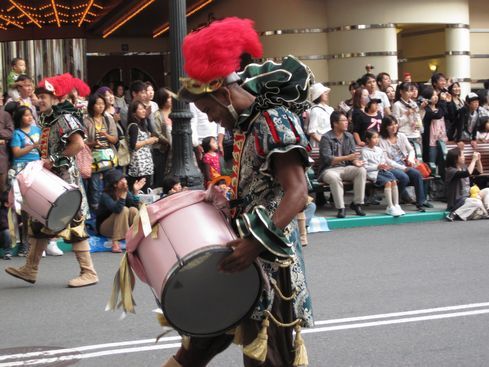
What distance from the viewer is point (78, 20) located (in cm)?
2394

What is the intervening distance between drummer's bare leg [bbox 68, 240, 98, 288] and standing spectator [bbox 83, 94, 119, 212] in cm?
291

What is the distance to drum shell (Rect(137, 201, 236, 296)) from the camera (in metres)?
3.81

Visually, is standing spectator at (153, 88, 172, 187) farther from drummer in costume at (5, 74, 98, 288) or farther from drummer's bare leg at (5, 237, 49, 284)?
drummer's bare leg at (5, 237, 49, 284)

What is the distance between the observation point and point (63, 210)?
7633 mm

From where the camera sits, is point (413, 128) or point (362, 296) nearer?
point (362, 296)

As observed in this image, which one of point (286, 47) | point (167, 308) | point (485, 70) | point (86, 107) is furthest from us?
point (485, 70)

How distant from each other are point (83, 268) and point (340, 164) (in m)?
5.19

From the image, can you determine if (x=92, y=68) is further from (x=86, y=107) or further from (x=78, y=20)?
(x=86, y=107)

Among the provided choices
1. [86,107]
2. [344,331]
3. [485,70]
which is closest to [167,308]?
[344,331]

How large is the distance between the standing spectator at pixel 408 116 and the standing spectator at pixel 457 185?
0.99 meters

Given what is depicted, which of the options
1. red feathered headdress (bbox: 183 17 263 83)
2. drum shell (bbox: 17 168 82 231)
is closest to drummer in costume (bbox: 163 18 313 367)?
red feathered headdress (bbox: 183 17 263 83)

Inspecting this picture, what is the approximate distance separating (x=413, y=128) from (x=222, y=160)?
359cm

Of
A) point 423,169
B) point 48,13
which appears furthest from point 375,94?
point 48,13

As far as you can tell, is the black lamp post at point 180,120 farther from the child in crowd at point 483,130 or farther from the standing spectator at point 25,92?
the child in crowd at point 483,130
